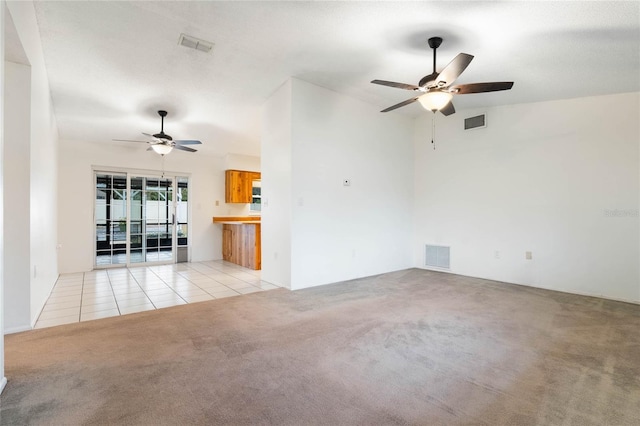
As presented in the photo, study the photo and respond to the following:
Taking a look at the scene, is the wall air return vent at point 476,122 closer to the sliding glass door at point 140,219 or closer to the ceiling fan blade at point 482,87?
the ceiling fan blade at point 482,87

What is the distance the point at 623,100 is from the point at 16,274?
6962 millimetres

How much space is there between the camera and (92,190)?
6297 millimetres

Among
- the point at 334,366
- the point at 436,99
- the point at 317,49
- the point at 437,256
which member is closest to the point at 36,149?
the point at 317,49

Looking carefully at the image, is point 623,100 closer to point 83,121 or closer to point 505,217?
point 505,217

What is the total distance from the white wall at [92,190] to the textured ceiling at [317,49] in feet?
5.18

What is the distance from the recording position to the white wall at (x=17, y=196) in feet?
8.98

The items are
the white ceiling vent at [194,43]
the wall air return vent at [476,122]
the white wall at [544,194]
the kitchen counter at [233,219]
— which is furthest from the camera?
the kitchen counter at [233,219]

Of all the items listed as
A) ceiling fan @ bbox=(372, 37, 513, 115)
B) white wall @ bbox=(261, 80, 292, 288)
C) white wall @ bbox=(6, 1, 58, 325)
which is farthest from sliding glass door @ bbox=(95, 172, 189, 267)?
ceiling fan @ bbox=(372, 37, 513, 115)

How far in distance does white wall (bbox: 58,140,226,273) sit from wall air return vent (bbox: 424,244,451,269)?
16.1 feet

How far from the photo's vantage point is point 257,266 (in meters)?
5.87

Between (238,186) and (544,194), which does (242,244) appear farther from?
(544,194)

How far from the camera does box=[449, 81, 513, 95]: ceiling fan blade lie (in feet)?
9.30

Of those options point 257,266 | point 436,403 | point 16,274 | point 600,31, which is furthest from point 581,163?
point 16,274

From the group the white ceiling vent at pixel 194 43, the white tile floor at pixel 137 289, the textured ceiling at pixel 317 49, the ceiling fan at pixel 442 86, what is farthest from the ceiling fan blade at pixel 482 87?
the white tile floor at pixel 137 289
